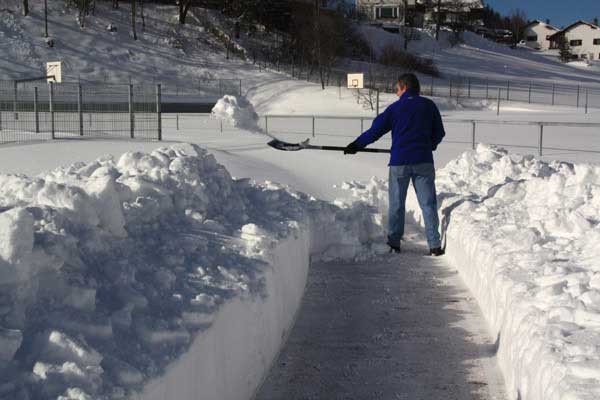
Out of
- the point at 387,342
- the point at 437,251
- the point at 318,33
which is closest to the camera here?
the point at 387,342

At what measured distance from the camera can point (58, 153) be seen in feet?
49.0

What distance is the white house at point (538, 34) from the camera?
103m

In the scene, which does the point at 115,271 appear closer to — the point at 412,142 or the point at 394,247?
the point at 412,142

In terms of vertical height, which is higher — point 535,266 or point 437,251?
point 535,266

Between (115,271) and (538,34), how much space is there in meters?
109

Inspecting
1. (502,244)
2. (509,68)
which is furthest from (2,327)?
(509,68)

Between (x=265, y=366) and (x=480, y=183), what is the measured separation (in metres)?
5.93

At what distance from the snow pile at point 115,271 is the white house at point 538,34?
104m

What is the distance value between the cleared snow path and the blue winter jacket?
1.12 m

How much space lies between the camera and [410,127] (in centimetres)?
733

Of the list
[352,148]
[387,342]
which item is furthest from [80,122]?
[387,342]

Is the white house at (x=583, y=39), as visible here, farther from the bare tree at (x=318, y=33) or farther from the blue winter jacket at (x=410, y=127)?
the blue winter jacket at (x=410, y=127)

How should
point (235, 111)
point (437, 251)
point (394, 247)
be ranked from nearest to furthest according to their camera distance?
point (437, 251) → point (394, 247) → point (235, 111)

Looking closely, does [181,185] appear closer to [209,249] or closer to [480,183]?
[209,249]
